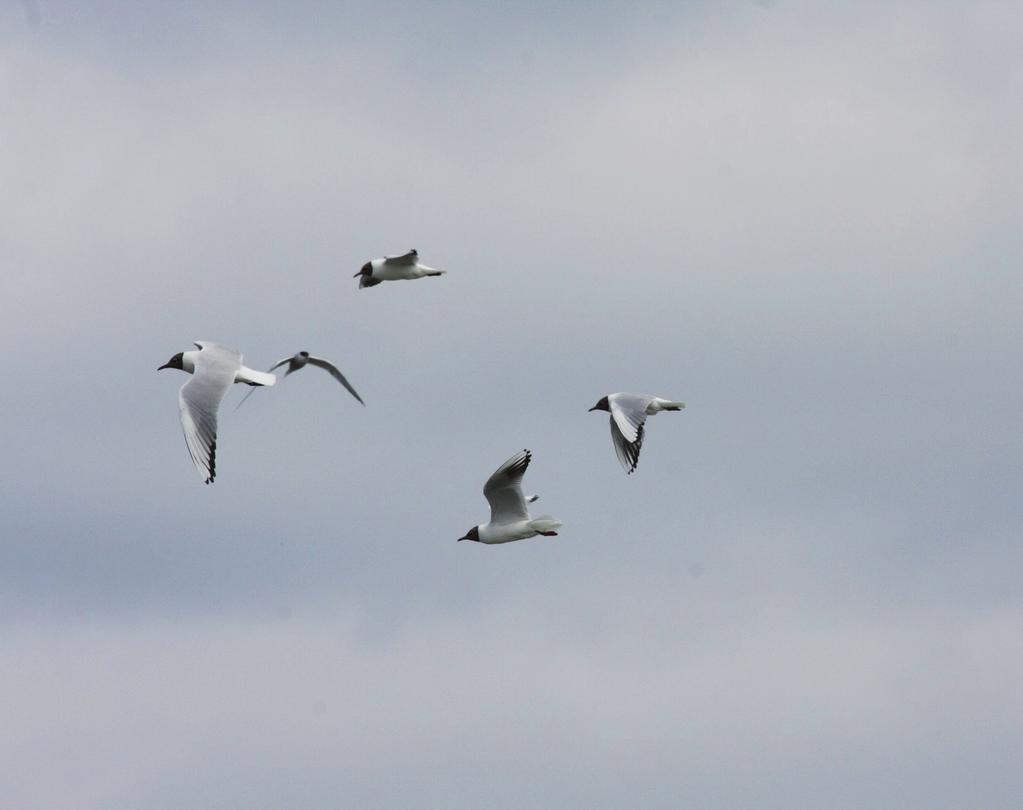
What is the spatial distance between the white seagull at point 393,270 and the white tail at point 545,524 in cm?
372

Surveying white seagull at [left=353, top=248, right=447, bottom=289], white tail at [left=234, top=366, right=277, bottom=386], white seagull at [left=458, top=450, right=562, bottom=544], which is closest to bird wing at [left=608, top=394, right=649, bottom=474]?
white seagull at [left=458, top=450, right=562, bottom=544]

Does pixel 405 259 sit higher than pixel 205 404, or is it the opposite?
pixel 405 259

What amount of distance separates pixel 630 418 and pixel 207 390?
650 cm

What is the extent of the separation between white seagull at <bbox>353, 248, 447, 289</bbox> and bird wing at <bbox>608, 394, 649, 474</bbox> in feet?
9.14

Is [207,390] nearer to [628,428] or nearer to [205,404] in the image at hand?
[205,404]

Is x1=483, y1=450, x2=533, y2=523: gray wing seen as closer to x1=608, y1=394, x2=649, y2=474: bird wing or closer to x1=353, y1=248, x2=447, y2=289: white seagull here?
x1=608, y1=394, x2=649, y2=474: bird wing

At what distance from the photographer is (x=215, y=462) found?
69.5 feet

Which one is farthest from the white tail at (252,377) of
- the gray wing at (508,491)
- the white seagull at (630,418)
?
the white seagull at (630,418)

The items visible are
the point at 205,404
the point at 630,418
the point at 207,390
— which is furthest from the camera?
the point at 630,418

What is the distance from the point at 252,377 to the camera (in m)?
23.4

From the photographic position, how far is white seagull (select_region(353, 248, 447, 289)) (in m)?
26.4

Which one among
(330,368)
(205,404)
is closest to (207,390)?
(205,404)

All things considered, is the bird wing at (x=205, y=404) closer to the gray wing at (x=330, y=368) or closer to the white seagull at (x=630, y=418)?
the gray wing at (x=330, y=368)

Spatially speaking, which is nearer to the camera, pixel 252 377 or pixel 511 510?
pixel 252 377
